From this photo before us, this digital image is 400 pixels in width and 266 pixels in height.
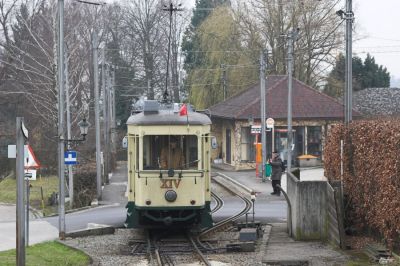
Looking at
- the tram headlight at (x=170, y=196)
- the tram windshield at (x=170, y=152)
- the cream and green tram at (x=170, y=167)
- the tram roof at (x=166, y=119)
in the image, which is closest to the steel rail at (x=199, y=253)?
the cream and green tram at (x=170, y=167)

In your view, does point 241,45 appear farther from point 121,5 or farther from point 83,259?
point 83,259

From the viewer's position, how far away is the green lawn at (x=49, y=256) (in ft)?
53.5

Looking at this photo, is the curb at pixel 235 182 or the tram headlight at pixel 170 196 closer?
the tram headlight at pixel 170 196

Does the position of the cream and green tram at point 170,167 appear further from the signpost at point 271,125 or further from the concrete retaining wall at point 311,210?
the signpost at point 271,125

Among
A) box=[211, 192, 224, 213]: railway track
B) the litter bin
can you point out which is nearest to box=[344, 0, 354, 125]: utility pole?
box=[211, 192, 224, 213]: railway track

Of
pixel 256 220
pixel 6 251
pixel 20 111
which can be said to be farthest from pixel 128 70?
pixel 6 251

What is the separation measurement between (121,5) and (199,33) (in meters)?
17.0

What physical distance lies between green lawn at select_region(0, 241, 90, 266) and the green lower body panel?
180 centimetres

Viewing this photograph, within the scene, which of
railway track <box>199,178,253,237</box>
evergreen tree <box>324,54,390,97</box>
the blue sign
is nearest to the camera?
railway track <box>199,178,253,237</box>

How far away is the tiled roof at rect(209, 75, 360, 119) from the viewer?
151 ft

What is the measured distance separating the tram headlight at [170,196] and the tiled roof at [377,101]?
37.7m

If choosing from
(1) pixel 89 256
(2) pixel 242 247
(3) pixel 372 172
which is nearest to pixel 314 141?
(2) pixel 242 247

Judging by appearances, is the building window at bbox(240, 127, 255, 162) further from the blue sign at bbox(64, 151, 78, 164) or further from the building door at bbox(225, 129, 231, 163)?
the blue sign at bbox(64, 151, 78, 164)

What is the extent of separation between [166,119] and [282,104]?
28.8 metres
